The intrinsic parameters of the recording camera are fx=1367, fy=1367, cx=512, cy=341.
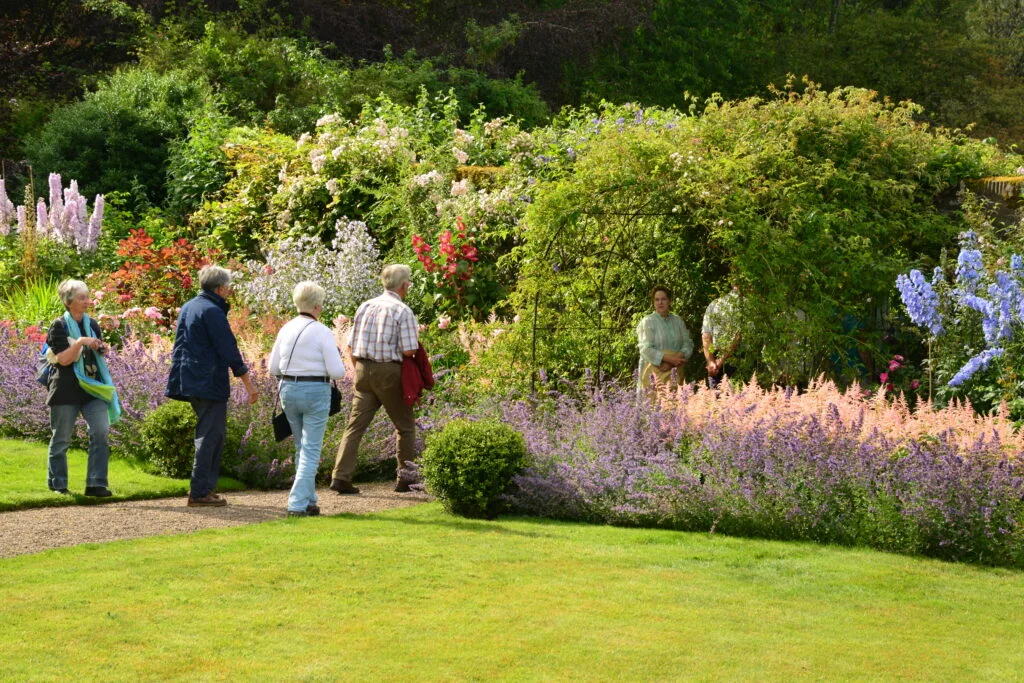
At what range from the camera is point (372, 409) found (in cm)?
983

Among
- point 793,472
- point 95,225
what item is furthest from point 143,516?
point 95,225

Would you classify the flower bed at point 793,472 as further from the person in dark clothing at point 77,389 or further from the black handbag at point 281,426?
the person in dark clothing at point 77,389

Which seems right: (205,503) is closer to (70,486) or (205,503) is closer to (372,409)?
(70,486)

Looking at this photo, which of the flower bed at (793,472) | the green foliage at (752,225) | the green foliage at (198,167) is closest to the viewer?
the flower bed at (793,472)

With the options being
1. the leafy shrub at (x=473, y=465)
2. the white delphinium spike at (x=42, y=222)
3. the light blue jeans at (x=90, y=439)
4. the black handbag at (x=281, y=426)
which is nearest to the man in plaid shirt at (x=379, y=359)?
the leafy shrub at (x=473, y=465)

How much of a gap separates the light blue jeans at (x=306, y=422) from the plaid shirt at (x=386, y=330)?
2.98ft

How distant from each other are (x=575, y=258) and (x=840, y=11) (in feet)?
77.6

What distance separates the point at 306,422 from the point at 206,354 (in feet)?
2.68

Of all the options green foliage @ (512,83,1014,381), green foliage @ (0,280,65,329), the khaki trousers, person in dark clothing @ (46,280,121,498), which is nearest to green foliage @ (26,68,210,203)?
green foliage @ (0,280,65,329)

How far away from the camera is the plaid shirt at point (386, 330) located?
9.60 m

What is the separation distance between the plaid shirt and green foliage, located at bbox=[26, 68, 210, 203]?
37.9 feet

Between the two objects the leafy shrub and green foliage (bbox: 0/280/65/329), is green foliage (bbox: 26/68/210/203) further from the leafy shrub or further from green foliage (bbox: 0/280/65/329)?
the leafy shrub

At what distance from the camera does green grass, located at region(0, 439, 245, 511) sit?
9258mm

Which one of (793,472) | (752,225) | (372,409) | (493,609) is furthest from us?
(752,225)
